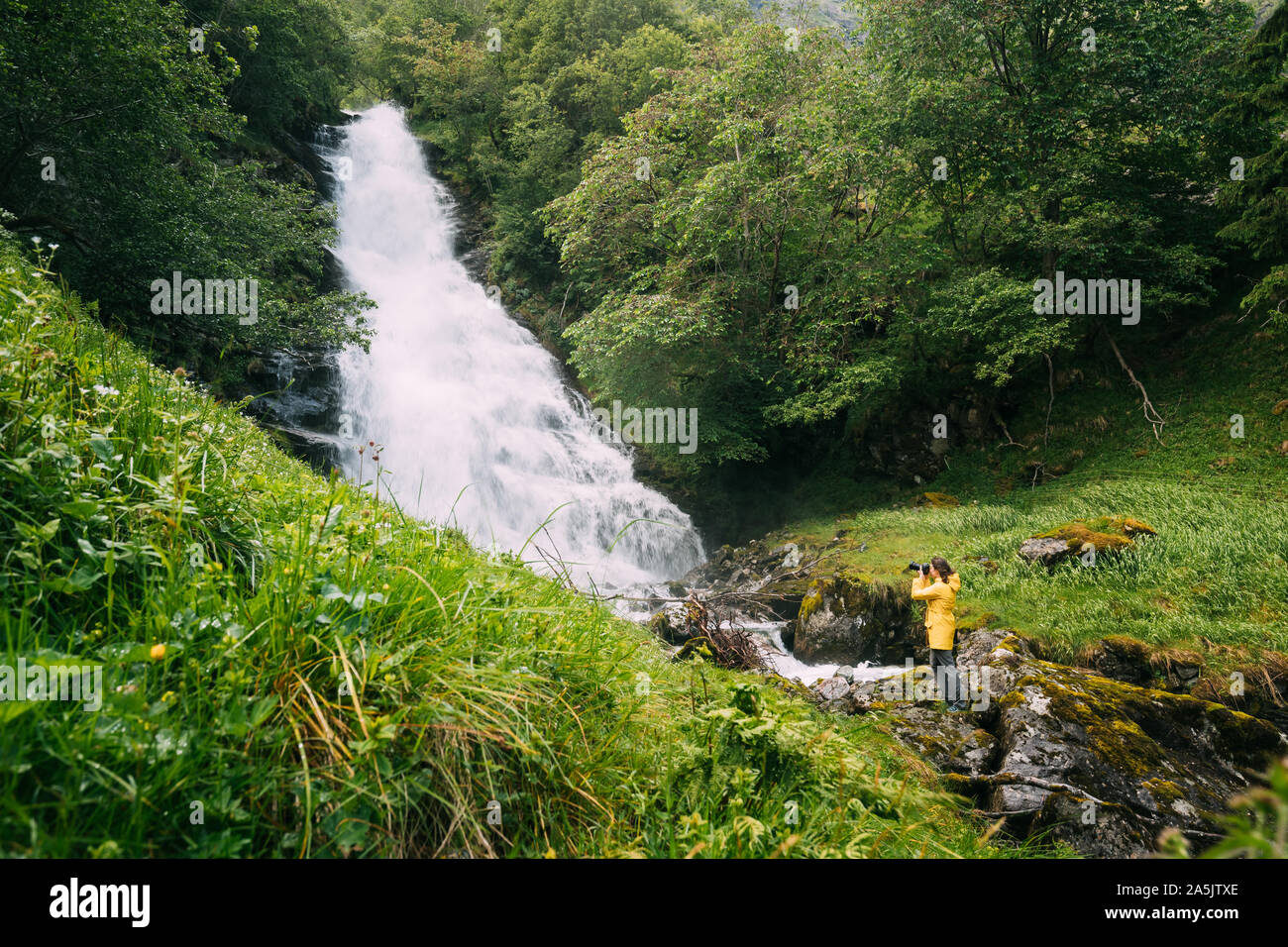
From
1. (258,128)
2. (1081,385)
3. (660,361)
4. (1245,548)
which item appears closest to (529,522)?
(660,361)

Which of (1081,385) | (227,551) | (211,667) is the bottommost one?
(211,667)

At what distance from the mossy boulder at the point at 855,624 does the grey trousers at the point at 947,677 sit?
1.95m

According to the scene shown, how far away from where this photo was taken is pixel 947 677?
268 inches

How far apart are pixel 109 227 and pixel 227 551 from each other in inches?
459

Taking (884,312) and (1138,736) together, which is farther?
(884,312)

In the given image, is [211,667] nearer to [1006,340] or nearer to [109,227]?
[109,227]

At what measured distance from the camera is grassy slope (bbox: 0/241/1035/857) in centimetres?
135

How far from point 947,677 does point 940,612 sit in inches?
29.1

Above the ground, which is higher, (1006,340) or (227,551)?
(1006,340)

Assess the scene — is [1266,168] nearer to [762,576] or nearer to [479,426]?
[762,576]

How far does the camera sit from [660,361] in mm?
17312

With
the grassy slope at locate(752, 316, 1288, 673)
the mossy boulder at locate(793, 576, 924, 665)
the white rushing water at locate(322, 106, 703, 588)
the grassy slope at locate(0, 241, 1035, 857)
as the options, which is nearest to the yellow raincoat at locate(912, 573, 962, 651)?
the grassy slope at locate(752, 316, 1288, 673)

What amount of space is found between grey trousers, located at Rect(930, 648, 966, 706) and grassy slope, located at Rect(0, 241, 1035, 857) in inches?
167
